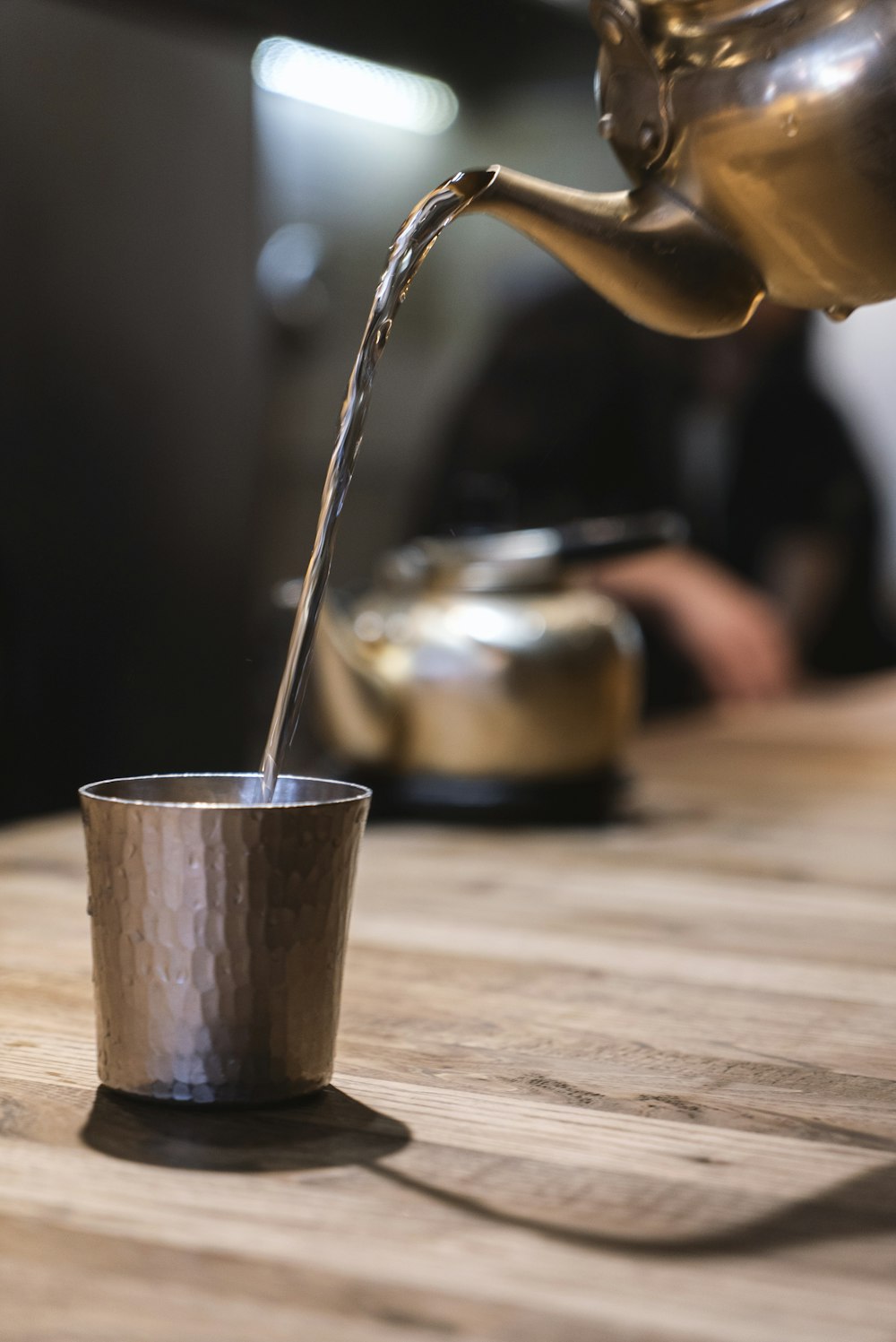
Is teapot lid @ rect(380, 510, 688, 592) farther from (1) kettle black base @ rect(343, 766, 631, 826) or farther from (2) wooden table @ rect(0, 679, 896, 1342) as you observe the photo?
(2) wooden table @ rect(0, 679, 896, 1342)

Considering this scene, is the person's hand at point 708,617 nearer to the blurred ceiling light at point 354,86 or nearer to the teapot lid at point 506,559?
the blurred ceiling light at point 354,86

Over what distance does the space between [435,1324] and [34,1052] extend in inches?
9.9

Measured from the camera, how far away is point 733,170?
1.87ft

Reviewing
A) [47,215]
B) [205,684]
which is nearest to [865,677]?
[205,684]

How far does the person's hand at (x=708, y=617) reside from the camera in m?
2.30

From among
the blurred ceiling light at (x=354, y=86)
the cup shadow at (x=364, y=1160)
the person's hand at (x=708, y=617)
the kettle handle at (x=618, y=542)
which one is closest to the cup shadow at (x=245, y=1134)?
the cup shadow at (x=364, y=1160)

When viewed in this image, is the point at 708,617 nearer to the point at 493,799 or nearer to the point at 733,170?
the point at 493,799

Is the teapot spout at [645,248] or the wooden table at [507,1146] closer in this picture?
the wooden table at [507,1146]

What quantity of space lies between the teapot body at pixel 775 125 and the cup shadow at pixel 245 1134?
33 centimetres

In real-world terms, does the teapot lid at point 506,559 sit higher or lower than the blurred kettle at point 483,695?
higher

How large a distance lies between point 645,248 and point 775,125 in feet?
0.21

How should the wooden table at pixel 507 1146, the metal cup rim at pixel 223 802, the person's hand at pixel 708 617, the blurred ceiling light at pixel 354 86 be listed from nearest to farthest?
the wooden table at pixel 507 1146, the metal cup rim at pixel 223 802, the blurred ceiling light at pixel 354 86, the person's hand at pixel 708 617

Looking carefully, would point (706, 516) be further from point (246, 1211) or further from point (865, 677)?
point (246, 1211)

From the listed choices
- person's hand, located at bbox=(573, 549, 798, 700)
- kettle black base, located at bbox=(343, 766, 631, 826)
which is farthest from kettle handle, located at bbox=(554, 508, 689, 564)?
person's hand, located at bbox=(573, 549, 798, 700)
